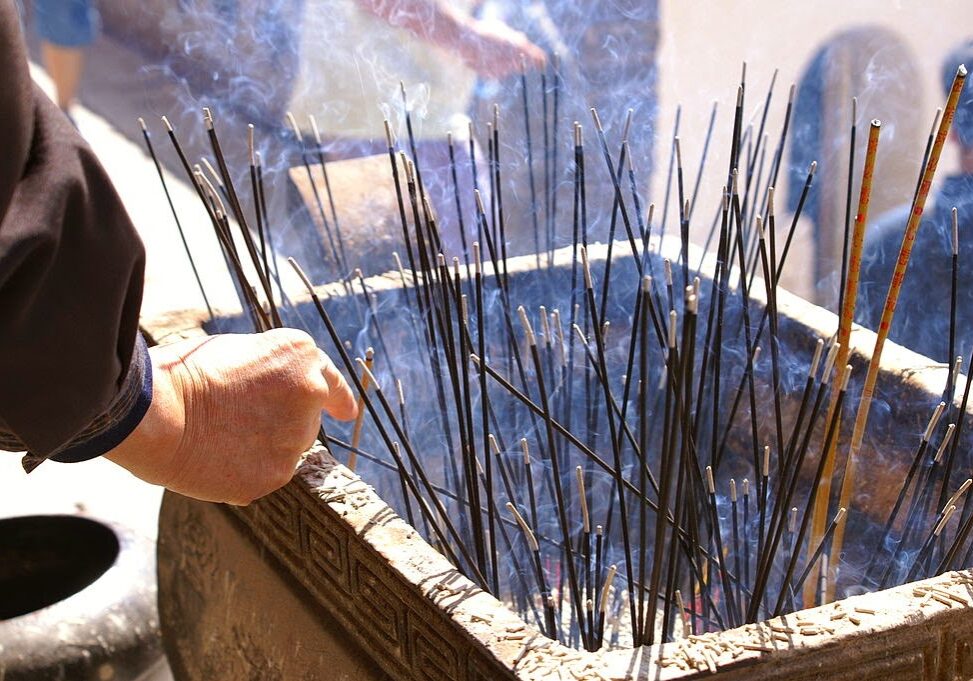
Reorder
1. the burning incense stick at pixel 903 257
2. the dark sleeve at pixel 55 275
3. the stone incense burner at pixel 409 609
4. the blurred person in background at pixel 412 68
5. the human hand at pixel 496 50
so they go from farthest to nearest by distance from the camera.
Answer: the blurred person in background at pixel 412 68, the human hand at pixel 496 50, the burning incense stick at pixel 903 257, the stone incense burner at pixel 409 609, the dark sleeve at pixel 55 275

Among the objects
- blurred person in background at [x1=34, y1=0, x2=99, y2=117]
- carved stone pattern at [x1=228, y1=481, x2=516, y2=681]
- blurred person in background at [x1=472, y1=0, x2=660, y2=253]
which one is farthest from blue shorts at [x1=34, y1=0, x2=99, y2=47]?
carved stone pattern at [x1=228, y1=481, x2=516, y2=681]

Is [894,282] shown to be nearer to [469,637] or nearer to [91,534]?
[469,637]

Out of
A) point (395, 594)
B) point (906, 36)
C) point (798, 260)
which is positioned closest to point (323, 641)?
point (395, 594)

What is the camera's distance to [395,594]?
119 cm

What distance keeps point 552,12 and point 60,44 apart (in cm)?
217

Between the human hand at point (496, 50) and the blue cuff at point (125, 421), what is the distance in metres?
2.19

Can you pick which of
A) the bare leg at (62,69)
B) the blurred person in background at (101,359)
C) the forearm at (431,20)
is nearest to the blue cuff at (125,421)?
the blurred person in background at (101,359)

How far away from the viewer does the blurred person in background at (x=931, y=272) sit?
2252mm

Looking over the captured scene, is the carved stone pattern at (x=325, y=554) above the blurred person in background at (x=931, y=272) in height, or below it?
above

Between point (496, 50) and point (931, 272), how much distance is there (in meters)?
1.51

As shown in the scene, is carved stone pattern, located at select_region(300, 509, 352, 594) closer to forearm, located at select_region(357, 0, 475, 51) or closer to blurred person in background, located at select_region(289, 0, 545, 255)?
blurred person in background, located at select_region(289, 0, 545, 255)

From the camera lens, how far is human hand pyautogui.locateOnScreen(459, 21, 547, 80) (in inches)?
132

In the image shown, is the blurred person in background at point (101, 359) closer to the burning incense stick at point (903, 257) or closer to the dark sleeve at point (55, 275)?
the dark sleeve at point (55, 275)

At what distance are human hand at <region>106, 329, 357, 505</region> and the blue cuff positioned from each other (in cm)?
3
